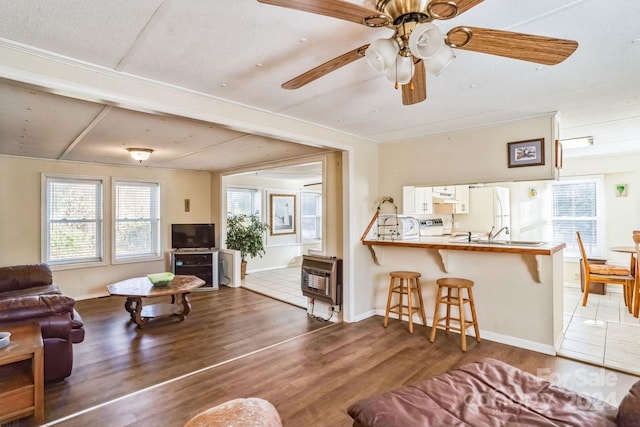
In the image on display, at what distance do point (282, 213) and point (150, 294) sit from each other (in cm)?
471

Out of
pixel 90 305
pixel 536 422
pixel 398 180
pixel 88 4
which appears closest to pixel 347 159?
pixel 398 180

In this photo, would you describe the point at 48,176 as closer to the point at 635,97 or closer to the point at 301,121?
the point at 301,121

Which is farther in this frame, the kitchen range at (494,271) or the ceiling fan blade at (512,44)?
the kitchen range at (494,271)

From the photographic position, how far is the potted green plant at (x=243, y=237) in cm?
699

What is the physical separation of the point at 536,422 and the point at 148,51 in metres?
2.74

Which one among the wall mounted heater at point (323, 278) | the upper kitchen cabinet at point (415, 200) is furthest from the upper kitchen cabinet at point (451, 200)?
the wall mounted heater at point (323, 278)

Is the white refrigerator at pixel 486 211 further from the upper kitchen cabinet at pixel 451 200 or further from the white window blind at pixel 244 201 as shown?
the white window blind at pixel 244 201

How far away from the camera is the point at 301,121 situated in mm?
3539

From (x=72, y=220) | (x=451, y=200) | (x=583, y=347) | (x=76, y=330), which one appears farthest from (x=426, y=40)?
(x=72, y=220)

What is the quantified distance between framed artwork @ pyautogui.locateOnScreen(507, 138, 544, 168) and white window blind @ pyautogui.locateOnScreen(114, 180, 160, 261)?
603 cm

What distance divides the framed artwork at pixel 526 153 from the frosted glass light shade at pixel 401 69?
2.47 meters

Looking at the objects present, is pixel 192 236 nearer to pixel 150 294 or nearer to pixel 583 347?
pixel 150 294

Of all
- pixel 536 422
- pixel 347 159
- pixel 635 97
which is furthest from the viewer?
pixel 347 159

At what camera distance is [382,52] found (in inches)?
55.8
